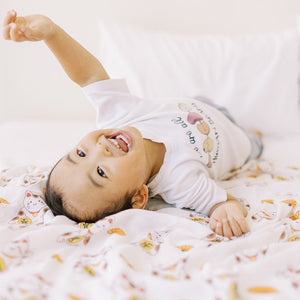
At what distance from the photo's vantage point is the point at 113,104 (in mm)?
1264

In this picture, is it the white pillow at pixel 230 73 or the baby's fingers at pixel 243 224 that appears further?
the white pillow at pixel 230 73

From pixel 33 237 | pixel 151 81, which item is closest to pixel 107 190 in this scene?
pixel 33 237

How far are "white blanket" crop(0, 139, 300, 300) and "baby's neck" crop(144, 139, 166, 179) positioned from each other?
112 mm

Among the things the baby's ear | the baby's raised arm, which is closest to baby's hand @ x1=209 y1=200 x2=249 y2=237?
the baby's ear

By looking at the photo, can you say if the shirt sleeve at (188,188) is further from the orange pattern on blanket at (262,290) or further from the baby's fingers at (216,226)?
the orange pattern on blanket at (262,290)

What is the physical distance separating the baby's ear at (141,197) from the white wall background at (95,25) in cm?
113

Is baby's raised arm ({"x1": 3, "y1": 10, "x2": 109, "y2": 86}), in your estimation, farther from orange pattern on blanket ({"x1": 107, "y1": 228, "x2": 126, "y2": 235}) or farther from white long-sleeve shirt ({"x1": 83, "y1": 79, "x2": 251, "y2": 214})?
orange pattern on blanket ({"x1": 107, "y1": 228, "x2": 126, "y2": 235})

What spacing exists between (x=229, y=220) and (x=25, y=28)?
2.29ft

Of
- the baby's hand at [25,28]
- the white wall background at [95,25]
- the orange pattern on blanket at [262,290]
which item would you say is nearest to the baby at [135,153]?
the baby's hand at [25,28]

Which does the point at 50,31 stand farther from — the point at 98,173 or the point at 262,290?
the point at 262,290

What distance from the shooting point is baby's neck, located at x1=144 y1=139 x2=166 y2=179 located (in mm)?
1141

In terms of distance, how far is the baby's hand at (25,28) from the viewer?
102cm

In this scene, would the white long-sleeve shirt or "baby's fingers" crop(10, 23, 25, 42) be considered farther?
the white long-sleeve shirt

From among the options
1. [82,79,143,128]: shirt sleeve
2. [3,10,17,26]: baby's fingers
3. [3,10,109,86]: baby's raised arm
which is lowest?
[82,79,143,128]: shirt sleeve
